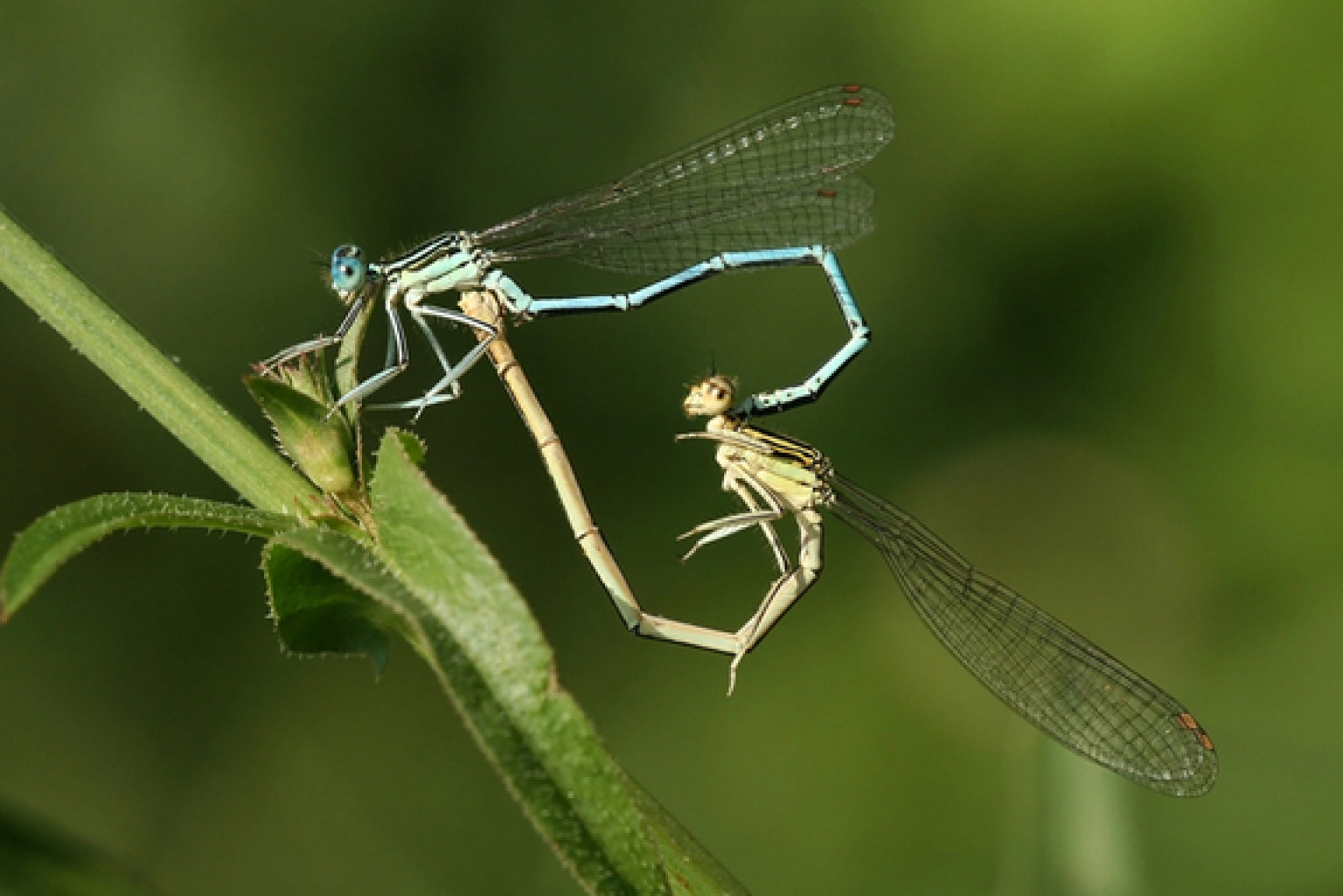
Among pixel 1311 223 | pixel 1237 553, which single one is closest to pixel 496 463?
pixel 1237 553

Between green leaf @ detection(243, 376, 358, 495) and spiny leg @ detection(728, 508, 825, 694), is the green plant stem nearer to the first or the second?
green leaf @ detection(243, 376, 358, 495)

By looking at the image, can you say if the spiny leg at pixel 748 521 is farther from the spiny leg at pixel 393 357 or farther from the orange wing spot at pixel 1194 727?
the orange wing spot at pixel 1194 727

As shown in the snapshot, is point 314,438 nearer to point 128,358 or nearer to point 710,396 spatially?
point 128,358

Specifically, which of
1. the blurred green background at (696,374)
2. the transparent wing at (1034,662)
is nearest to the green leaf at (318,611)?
the transparent wing at (1034,662)

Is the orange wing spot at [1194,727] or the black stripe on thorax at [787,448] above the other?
the black stripe on thorax at [787,448]

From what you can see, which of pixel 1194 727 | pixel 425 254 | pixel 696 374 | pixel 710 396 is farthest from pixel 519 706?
pixel 696 374
